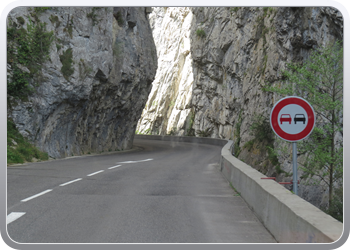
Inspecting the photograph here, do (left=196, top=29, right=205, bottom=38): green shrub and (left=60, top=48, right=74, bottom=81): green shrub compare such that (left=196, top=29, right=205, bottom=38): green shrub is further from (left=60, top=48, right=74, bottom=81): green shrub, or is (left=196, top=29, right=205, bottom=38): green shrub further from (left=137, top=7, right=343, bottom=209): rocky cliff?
(left=60, top=48, right=74, bottom=81): green shrub

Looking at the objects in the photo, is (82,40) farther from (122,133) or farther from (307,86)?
(307,86)

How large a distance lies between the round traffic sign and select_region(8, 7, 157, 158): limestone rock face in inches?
551

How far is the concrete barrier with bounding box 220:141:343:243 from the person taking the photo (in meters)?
3.33

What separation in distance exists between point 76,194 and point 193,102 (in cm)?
4702

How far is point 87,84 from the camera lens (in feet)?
74.8

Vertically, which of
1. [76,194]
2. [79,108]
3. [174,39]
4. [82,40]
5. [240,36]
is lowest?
[76,194]

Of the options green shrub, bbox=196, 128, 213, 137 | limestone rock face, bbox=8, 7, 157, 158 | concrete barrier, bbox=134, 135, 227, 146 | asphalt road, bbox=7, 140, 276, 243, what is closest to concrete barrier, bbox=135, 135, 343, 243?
asphalt road, bbox=7, 140, 276, 243

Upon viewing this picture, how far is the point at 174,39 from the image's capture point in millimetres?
67062

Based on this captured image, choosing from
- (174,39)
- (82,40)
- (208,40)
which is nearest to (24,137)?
(82,40)

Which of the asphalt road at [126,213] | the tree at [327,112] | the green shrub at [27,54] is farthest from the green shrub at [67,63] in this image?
the tree at [327,112]

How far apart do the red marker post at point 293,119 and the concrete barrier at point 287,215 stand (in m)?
0.93

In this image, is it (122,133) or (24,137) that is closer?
(24,137)

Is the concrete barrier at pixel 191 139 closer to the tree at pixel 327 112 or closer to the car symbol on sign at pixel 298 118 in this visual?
the tree at pixel 327 112

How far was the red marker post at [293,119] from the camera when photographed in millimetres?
4688
